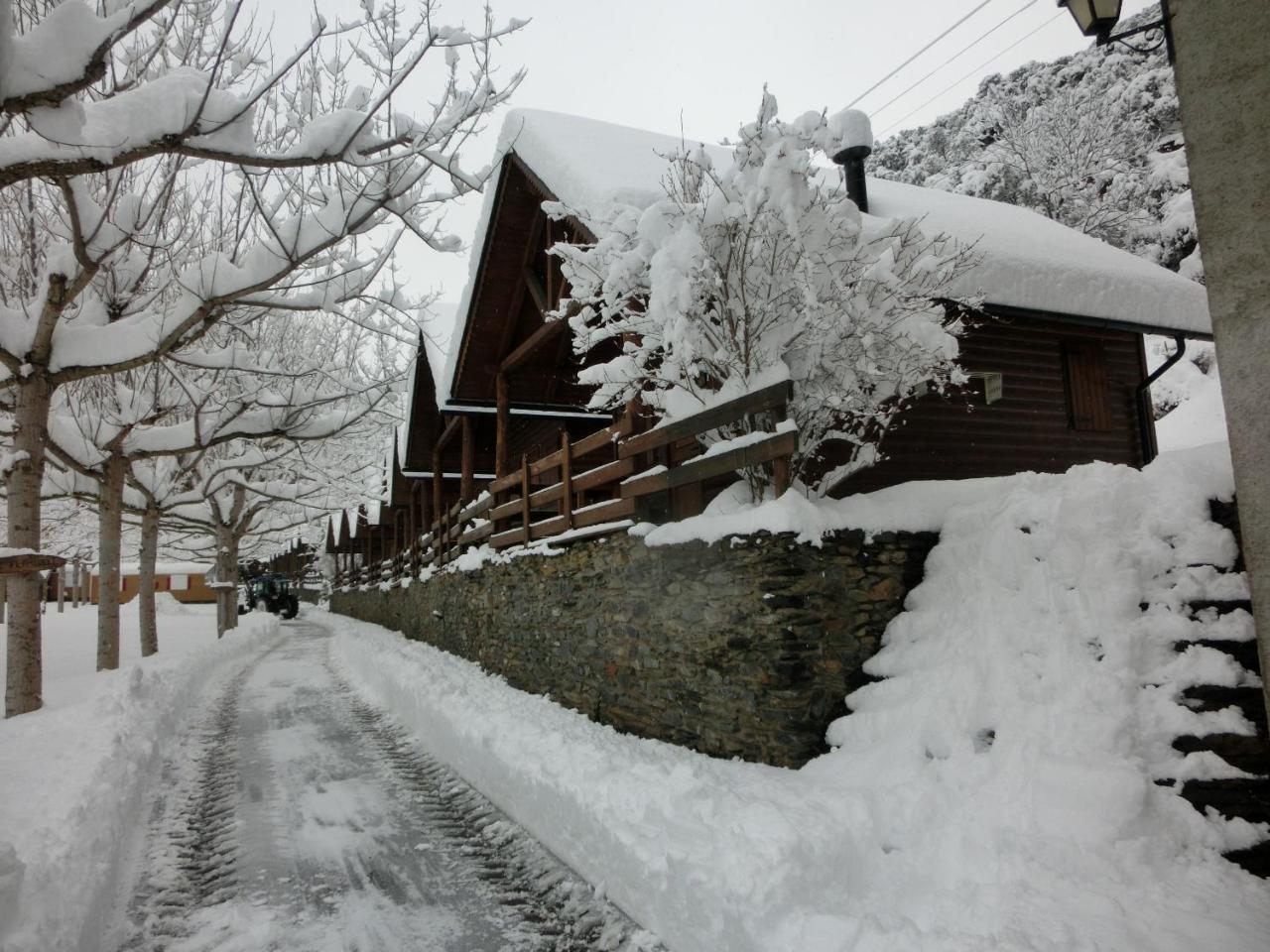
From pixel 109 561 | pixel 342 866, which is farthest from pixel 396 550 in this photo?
pixel 342 866

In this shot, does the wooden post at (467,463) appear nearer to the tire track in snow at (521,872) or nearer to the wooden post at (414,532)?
the wooden post at (414,532)

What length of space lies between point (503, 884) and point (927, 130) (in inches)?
1590

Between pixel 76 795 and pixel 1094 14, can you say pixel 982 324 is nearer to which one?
pixel 1094 14

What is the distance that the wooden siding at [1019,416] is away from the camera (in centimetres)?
904

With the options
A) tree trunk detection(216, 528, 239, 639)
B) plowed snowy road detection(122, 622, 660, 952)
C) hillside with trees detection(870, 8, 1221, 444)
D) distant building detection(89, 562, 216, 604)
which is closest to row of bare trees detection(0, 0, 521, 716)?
plowed snowy road detection(122, 622, 660, 952)

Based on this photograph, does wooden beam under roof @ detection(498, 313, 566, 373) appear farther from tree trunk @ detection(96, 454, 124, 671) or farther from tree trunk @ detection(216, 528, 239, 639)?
tree trunk @ detection(216, 528, 239, 639)

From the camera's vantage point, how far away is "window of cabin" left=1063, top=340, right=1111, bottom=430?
10328mm

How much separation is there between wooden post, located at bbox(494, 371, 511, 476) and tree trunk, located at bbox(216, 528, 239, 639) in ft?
38.9

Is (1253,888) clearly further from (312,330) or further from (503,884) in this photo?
(312,330)

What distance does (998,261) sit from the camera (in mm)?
8883

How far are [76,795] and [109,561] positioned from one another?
7.90m

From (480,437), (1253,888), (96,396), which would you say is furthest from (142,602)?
(1253,888)

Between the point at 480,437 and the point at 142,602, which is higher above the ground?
the point at 480,437

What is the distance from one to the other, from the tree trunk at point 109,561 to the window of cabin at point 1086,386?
1314 cm
